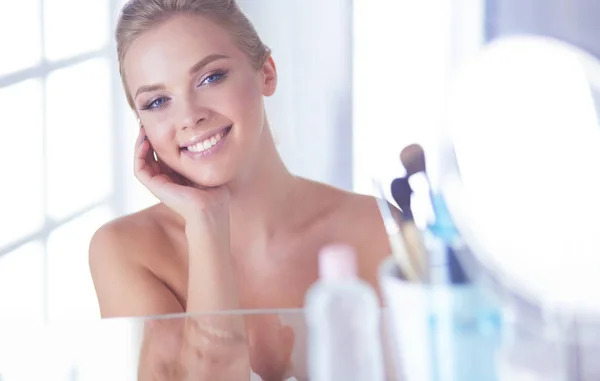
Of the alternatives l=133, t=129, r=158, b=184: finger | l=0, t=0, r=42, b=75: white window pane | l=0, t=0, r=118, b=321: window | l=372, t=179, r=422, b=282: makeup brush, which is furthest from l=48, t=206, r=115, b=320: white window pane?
l=372, t=179, r=422, b=282: makeup brush

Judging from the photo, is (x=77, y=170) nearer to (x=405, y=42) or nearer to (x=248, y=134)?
(x=248, y=134)

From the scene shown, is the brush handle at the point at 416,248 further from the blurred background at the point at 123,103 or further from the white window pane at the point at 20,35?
the white window pane at the point at 20,35

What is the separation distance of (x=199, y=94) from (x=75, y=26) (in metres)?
0.20

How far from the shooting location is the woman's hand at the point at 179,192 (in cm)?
105

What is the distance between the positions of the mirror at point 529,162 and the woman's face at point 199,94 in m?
0.26

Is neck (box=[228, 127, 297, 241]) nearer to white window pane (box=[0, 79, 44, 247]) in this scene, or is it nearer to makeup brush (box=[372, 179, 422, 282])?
makeup brush (box=[372, 179, 422, 282])

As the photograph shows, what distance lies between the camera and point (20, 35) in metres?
1.06

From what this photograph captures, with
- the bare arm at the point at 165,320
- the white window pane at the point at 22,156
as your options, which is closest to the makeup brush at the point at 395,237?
the bare arm at the point at 165,320

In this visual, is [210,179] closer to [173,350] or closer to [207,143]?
[207,143]

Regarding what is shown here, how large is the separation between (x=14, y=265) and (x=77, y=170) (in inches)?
6.4

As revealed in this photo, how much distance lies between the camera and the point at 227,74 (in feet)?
3.35

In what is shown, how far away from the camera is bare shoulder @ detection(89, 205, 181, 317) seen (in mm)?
1057

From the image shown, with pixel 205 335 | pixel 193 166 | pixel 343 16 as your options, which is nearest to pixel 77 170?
pixel 193 166

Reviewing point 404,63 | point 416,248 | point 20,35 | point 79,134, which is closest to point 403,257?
point 416,248
